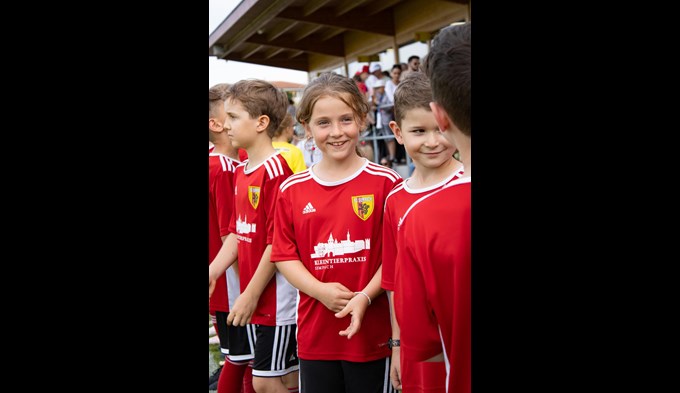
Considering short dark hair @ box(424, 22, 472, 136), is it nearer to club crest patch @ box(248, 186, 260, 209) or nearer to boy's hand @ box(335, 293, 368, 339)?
boy's hand @ box(335, 293, 368, 339)

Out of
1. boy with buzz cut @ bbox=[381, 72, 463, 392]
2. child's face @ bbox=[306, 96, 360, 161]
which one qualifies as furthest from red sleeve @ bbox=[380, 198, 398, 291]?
child's face @ bbox=[306, 96, 360, 161]

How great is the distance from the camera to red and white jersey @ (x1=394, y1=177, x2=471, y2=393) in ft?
3.78

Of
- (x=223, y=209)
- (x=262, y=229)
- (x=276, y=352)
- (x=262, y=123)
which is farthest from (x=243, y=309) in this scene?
(x=262, y=123)

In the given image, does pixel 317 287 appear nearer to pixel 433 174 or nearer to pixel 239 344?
pixel 433 174

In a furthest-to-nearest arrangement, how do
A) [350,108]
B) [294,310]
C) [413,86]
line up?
[294,310] < [350,108] < [413,86]

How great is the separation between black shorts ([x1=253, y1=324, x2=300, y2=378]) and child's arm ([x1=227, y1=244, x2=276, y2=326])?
0.14m

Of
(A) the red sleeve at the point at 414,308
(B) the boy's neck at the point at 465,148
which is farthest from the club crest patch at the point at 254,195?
(B) the boy's neck at the point at 465,148

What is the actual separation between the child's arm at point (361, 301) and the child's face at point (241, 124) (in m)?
1.05
